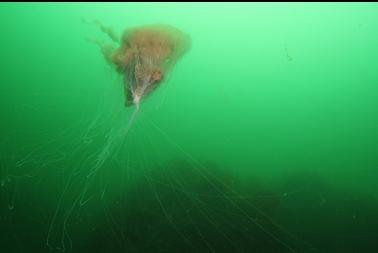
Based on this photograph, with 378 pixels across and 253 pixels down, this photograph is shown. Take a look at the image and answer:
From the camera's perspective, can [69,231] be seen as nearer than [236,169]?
Yes

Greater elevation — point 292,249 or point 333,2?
point 333,2

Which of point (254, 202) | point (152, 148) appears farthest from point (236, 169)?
point (152, 148)

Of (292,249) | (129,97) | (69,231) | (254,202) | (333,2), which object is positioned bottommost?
(69,231)

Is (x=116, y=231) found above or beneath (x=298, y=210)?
beneath

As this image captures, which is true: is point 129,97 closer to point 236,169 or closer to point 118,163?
point 118,163

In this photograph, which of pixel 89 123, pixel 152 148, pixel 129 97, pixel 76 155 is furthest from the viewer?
pixel 152 148

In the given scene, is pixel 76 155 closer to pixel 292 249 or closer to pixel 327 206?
pixel 292 249

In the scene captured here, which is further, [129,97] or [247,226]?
[247,226]

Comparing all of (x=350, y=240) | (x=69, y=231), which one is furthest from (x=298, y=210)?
(x=69, y=231)

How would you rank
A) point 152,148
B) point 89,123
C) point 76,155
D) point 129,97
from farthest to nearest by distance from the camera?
1. point 152,148
2. point 89,123
3. point 76,155
4. point 129,97
